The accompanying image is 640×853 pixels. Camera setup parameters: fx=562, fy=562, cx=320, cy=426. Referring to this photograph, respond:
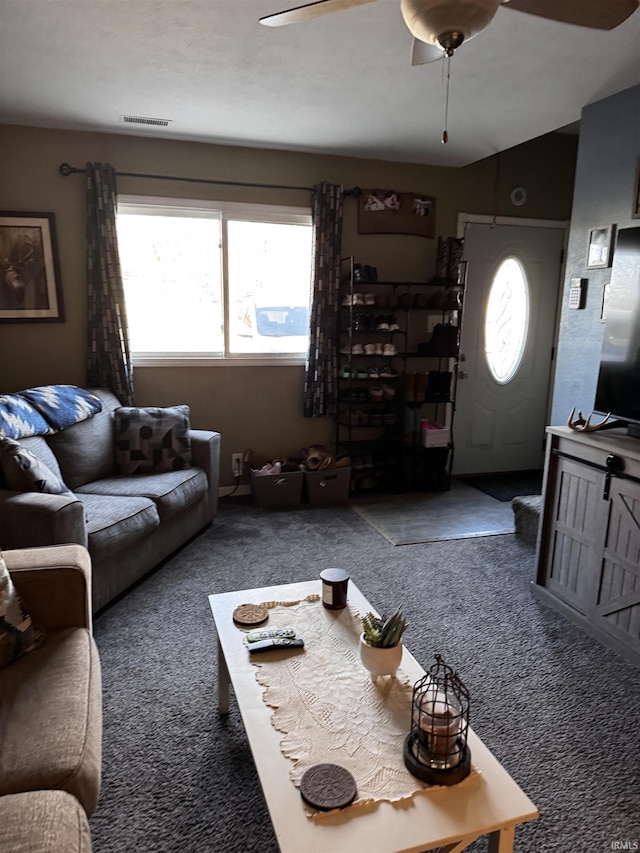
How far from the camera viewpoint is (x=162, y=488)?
2996mm

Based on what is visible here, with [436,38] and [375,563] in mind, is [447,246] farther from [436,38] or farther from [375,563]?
[436,38]

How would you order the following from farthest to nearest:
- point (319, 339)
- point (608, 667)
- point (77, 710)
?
1. point (319, 339)
2. point (608, 667)
3. point (77, 710)

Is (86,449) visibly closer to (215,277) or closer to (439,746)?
(215,277)

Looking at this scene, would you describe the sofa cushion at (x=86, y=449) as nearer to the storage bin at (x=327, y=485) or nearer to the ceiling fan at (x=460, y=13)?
the storage bin at (x=327, y=485)

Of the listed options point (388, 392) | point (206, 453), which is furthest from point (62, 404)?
point (388, 392)

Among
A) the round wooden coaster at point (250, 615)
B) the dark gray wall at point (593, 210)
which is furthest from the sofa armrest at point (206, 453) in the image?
the dark gray wall at point (593, 210)

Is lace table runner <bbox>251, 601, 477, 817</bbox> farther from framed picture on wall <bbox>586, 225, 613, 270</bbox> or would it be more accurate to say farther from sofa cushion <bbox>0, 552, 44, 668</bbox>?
framed picture on wall <bbox>586, 225, 613, 270</bbox>

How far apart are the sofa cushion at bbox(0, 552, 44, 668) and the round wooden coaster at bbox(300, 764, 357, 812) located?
2.84ft

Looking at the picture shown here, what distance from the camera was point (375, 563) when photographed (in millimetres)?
3076

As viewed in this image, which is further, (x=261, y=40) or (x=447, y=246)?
(x=447, y=246)

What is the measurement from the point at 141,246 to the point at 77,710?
3.18 meters

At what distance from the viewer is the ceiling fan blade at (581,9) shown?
1.48m

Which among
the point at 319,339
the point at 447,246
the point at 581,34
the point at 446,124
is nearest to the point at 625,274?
the point at 581,34

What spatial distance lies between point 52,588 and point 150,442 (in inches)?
68.5
